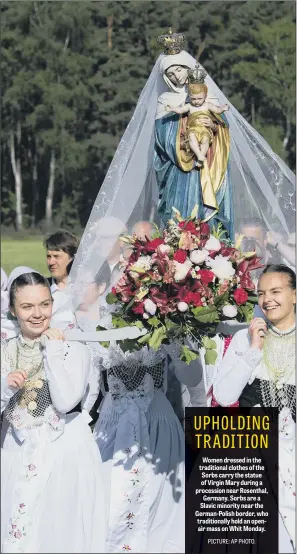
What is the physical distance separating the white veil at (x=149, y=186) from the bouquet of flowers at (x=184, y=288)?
88 cm

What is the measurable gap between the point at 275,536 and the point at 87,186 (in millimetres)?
29269

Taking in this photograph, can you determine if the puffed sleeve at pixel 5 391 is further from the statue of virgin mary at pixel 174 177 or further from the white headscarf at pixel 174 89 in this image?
the white headscarf at pixel 174 89

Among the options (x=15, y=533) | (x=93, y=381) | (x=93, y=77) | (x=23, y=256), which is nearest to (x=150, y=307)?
(x=93, y=381)

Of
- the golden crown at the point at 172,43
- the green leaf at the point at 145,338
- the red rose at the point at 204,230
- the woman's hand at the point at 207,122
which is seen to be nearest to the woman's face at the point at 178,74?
the golden crown at the point at 172,43

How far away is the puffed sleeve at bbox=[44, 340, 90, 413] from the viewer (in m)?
4.84

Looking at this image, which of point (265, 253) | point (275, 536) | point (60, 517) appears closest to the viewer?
point (60, 517)

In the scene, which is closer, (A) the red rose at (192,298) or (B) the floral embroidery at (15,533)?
(B) the floral embroidery at (15,533)

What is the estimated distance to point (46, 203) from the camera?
33.8m

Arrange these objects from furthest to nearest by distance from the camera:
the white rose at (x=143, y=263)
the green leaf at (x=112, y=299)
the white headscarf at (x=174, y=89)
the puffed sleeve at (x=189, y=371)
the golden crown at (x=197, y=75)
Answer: the white headscarf at (x=174, y=89) → the golden crown at (x=197, y=75) → the puffed sleeve at (x=189, y=371) → the green leaf at (x=112, y=299) → the white rose at (x=143, y=263)

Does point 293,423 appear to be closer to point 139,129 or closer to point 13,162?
point 139,129

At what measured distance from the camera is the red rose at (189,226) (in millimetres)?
5234

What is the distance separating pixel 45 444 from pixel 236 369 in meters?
0.93

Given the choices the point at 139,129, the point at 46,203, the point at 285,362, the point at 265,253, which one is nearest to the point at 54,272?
the point at 139,129

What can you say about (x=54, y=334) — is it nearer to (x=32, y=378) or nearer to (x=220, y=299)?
(x=32, y=378)
